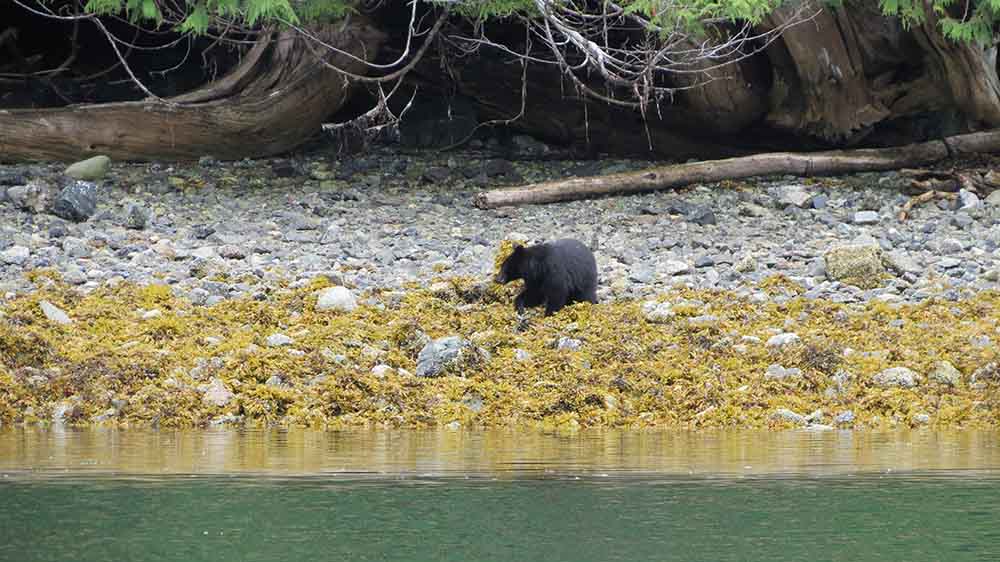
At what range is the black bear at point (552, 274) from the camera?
998cm

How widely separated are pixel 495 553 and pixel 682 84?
38.2 ft

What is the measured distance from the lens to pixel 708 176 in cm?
1448

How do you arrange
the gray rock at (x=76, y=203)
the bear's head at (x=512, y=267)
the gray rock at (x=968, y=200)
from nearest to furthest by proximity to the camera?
the bear's head at (x=512, y=267) < the gray rock at (x=76, y=203) < the gray rock at (x=968, y=200)

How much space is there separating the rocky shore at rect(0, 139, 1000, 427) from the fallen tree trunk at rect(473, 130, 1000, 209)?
0.18 metres

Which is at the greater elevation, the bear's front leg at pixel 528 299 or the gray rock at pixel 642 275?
the gray rock at pixel 642 275

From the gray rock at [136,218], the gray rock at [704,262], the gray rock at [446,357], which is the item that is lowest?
the gray rock at [446,357]

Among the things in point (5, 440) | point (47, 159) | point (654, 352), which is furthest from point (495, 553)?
point (47, 159)

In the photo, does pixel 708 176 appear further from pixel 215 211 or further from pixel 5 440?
pixel 5 440

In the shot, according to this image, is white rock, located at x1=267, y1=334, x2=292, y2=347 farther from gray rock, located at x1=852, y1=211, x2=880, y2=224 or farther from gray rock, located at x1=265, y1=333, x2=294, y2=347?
gray rock, located at x1=852, y1=211, x2=880, y2=224

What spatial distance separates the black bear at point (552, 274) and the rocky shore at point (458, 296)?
Answer: 0.19m

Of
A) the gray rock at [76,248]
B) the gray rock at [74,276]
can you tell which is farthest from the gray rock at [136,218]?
the gray rock at [74,276]

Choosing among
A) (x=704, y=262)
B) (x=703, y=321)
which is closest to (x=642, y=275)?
(x=704, y=262)

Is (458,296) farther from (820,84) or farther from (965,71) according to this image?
(965,71)

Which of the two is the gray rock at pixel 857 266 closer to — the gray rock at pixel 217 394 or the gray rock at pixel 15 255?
the gray rock at pixel 217 394
